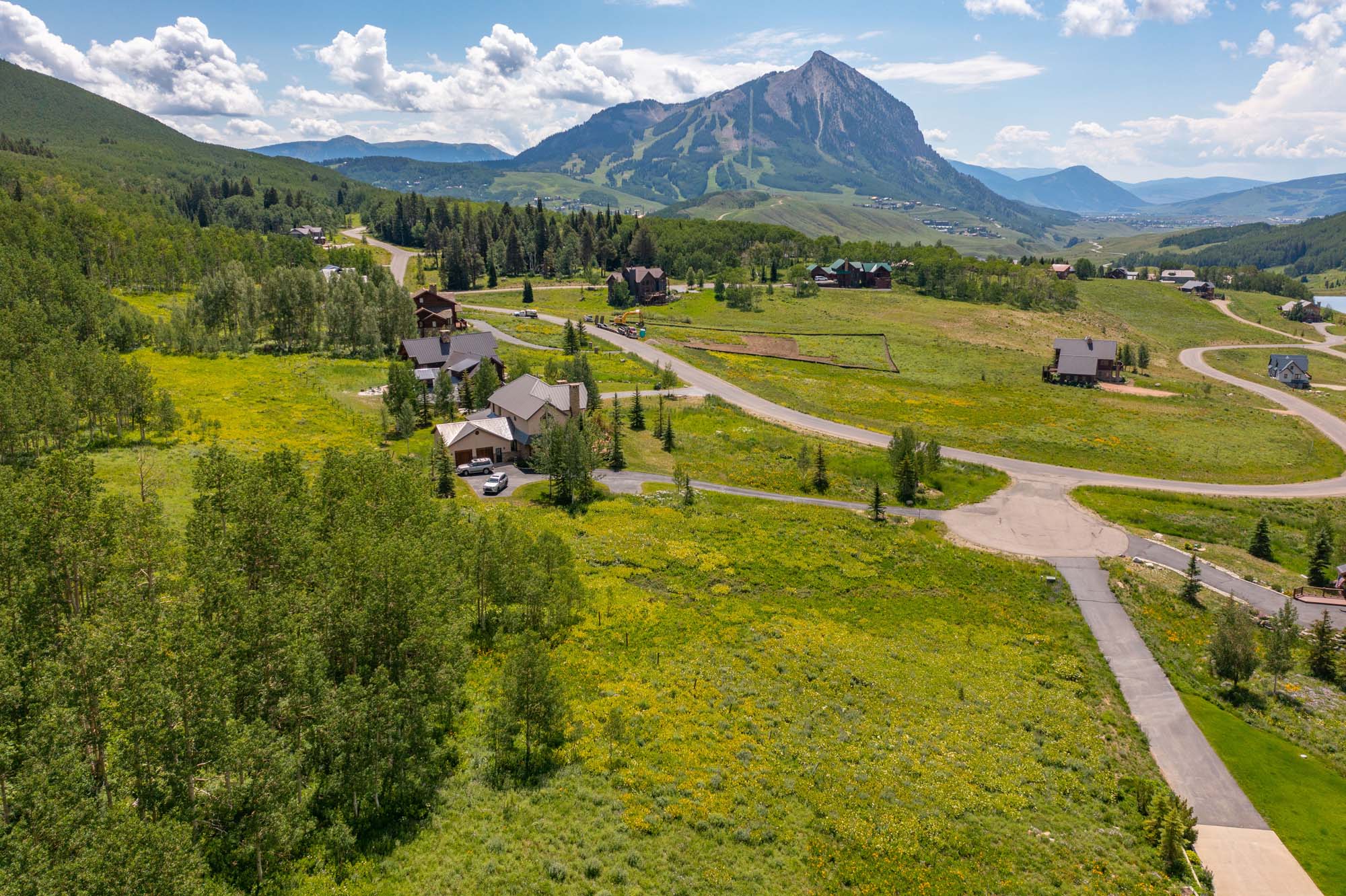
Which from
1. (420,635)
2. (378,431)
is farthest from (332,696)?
(378,431)

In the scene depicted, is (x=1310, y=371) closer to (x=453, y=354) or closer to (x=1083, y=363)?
(x=1083, y=363)

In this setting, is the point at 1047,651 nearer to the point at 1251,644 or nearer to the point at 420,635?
the point at 1251,644

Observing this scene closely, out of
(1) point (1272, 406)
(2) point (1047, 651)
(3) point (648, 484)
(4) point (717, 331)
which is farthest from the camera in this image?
(4) point (717, 331)

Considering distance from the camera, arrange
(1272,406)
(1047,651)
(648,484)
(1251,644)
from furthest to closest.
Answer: (1272,406) < (648,484) < (1047,651) < (1251,644)

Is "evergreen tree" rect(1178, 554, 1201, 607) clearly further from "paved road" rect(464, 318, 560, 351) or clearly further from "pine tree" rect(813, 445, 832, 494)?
"paved road" rect(464, 318, 560, 351)

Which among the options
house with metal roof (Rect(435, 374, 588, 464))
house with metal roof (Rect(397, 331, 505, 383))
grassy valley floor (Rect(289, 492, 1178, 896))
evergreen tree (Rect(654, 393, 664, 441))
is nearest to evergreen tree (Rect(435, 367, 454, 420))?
house with metal roof (Rect(435, 374, 588, 464))

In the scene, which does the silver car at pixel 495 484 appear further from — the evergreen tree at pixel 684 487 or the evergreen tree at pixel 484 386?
the evergreen tree at pixel 484 386
